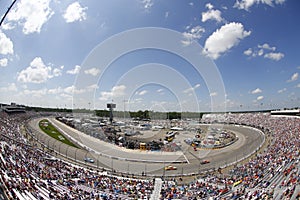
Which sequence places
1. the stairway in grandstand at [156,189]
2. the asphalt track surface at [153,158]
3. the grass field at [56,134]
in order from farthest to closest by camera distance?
the grass field at [56,134] → the asphalt track surface at [153,158] → the stairway in grandstand at [156,189]

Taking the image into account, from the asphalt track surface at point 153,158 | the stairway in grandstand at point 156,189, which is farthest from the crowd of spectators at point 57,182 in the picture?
the asphalt track surface at point 153,158

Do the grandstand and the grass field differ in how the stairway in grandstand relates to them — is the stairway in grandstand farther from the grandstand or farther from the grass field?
the grass field

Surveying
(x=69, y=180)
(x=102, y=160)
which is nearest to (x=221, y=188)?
(x=69, y=180)

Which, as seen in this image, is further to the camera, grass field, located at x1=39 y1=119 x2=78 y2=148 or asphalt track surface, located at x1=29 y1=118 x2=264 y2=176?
grass field, located at x1=39 y1=119 x2=78 y2=148

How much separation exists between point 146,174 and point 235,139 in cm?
2437

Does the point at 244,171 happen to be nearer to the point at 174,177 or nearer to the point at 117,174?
the point at 174,177

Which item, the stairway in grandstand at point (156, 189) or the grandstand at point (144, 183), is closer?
the grandstand at point (144, 183)

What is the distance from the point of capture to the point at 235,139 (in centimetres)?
3897

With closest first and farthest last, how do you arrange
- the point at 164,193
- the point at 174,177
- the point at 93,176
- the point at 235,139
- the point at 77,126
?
the point at 164,193
the point at 93,176
the point at 174,177
the point at 235,139
the point at 77,126

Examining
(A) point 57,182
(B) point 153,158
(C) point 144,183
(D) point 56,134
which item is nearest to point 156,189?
(C) point 144,183

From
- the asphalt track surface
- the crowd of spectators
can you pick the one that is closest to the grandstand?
the crowd of spectators

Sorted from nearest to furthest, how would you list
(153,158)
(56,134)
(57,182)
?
1. (57,182)
2. (153,158)
3. (56,134)

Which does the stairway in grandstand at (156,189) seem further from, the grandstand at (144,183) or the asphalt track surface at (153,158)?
the asphalt track surface at (153,158)

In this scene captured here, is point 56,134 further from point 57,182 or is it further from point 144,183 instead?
point 144,183
